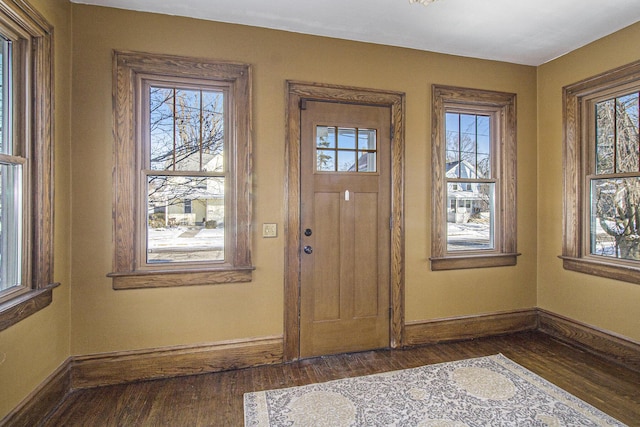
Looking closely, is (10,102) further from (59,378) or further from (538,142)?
(538,142)

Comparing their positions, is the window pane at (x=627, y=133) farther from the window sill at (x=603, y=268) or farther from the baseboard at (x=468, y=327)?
the baseboard at (x=468, y=327)

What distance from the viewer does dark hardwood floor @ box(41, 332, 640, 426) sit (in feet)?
7.25

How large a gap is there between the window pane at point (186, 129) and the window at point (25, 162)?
68 centimetres

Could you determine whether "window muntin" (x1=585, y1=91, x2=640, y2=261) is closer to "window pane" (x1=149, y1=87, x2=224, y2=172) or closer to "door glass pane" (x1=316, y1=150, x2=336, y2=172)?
"door glass pane" (x1=316, y1=150, x2=336, y2=172)

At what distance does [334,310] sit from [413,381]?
2.79 ft

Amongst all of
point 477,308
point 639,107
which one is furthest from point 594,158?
point 477,308

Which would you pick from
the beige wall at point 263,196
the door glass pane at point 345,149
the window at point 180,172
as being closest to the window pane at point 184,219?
the window at point 180,172


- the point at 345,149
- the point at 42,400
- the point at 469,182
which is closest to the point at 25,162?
the point at 42,400

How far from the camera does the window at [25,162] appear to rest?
1.96 meters

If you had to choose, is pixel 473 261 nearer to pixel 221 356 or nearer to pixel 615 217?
pixel 615 217

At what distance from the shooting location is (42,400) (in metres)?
2.16

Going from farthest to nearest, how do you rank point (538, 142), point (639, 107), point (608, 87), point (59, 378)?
point (538, 142) < point (608, 87) < point (639, 107) < point (59, 378)

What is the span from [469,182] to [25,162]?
3597mm

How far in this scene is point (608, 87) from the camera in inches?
120
